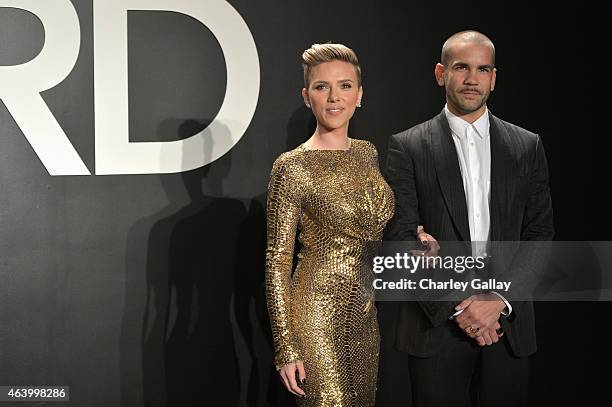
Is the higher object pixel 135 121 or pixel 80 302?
pixel 135 121

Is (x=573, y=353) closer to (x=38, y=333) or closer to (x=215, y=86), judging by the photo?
(x=215, y=86)

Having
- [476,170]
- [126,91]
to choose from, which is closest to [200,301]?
[126,91]

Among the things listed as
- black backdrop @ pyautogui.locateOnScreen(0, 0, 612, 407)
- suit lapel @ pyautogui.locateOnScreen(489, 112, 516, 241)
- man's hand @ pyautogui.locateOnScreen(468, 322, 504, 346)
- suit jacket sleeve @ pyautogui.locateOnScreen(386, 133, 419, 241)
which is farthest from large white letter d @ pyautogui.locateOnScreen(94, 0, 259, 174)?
man's hand @ pyautogui.locateOnScreen(468, 322, 504, 346)

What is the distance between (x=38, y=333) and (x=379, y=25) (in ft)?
6.98

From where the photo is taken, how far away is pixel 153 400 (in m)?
3.82

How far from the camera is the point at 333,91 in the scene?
295cm

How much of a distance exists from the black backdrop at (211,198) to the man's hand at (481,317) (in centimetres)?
89

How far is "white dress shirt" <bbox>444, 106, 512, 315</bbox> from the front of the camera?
9.78 feet

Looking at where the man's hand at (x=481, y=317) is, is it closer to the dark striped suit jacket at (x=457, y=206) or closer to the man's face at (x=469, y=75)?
the dark striped suit jacket at (x=457, y=206)

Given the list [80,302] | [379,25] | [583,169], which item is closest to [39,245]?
[80,302]

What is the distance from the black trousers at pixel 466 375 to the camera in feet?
9.63

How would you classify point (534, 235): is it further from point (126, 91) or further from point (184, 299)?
point (126, 91)

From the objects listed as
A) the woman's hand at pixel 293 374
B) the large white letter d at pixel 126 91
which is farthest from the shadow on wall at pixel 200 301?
the woman's hand at pixel 293 374

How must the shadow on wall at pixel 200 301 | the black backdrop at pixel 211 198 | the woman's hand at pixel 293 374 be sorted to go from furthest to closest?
the shadow on wall at pixel 200 301
the black backdrop at pixel 211 198
the woman's hand at pixel 293 374
